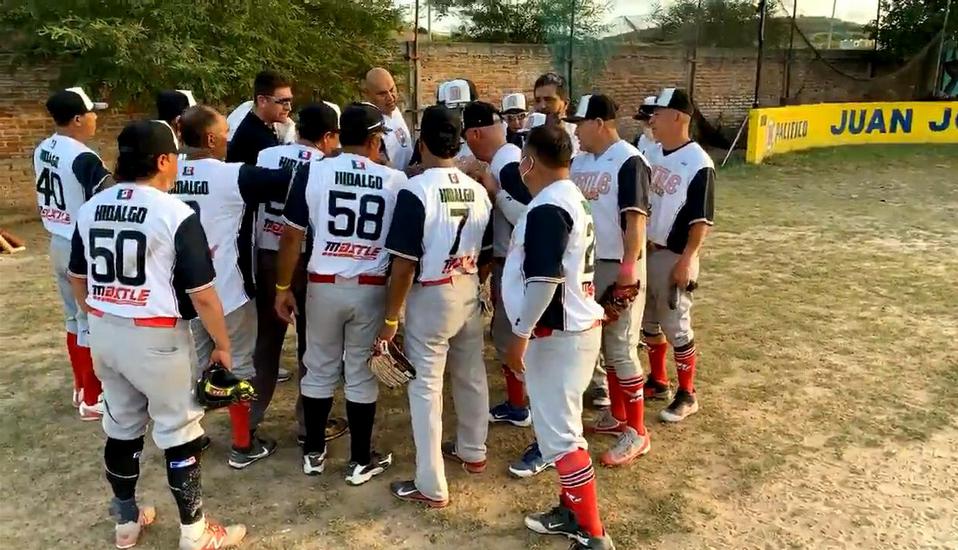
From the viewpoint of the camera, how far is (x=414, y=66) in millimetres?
14617

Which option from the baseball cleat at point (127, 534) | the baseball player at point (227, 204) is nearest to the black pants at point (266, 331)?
the baseball player at point (227, 204)

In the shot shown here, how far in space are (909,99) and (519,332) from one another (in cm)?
2151

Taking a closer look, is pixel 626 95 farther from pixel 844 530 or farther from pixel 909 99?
pixel 844 530

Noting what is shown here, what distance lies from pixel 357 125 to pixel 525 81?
45.8 ft

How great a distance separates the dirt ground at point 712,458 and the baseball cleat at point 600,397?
31 centimetres

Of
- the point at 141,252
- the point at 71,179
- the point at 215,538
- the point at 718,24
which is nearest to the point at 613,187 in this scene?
the point at 141,252

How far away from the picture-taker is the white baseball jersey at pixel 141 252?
117 inches

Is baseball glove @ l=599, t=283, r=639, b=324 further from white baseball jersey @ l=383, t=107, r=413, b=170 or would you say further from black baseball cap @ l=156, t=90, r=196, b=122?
black baseball cap @ l=156, t=90, r=196, b=122

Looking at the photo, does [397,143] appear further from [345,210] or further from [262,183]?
[345,210]

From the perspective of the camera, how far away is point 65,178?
14.7 ft

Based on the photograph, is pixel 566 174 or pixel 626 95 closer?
pixel 566 174

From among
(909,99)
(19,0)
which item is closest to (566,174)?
(19,0)

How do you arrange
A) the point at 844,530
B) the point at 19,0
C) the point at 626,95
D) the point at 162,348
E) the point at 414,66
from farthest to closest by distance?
the point at 626,95 < the point at 414,66 < the point at 19,0 < the point at 844,530 < the point at 162,348

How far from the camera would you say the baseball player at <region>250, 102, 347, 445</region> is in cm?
407
